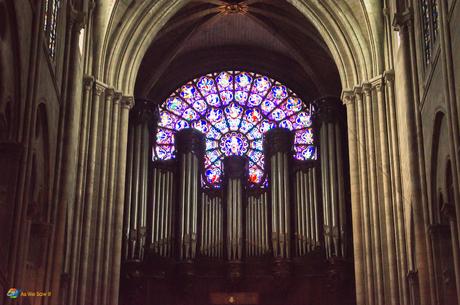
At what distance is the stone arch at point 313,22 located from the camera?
21906 mm

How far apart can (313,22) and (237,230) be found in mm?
6713

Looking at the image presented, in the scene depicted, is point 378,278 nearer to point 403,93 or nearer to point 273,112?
point 403,93

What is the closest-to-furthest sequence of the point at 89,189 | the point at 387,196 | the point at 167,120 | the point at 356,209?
the point at 387,196 → the point at 89,189 → the point at 356,209 → the point at 167,120

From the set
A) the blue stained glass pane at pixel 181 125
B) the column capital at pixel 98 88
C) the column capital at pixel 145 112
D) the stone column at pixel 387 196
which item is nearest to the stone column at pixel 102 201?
the column capital at pixel 98 88

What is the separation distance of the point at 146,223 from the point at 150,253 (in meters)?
0.95

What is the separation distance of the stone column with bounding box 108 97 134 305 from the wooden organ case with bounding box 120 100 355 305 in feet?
8.40

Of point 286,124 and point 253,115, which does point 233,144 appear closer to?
point 253,115

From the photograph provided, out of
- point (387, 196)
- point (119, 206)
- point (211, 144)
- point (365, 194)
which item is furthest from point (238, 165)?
point (387, 196)

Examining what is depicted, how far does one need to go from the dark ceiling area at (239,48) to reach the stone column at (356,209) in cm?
373

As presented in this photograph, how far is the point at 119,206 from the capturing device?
69.6ft

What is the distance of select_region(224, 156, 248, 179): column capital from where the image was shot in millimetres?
25609

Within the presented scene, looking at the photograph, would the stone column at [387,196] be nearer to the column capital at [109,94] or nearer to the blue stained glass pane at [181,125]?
the column capital at [109,94]

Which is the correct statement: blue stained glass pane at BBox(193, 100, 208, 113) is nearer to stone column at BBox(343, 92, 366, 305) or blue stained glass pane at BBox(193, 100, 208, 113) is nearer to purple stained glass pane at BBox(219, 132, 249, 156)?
purple stained glass pane at BBox(219, 132, 249, 156)

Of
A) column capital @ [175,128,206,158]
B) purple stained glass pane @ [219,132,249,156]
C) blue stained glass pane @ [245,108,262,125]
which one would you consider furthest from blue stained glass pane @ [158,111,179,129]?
blue stained glass pane @ [245,108,262,125]
